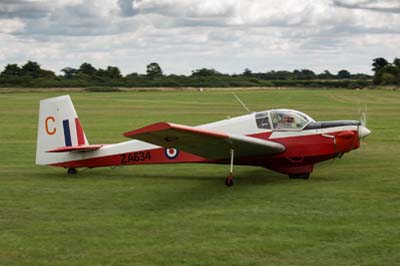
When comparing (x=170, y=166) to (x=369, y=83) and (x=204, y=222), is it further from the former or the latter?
(x=369, y=83)

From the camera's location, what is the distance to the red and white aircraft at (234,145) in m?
12.6

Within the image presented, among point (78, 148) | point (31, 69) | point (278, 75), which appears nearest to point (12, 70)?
point (31, 69)

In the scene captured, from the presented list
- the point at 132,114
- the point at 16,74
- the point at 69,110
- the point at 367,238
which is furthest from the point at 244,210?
the point at 16,74

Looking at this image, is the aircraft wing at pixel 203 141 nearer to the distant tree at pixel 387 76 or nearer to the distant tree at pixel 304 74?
the distant tree at pixel 387 76

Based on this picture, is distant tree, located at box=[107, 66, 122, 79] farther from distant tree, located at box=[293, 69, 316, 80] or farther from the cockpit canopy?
the cockpit canopy

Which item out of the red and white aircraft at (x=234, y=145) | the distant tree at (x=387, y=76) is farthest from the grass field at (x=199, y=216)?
the distant tree at (x=387, y=76)

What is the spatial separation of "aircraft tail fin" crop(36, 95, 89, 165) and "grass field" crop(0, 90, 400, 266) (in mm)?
531

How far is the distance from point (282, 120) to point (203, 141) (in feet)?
6.75

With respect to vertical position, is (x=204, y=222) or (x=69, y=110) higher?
(x=69, y=110)

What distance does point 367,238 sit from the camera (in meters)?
8.29

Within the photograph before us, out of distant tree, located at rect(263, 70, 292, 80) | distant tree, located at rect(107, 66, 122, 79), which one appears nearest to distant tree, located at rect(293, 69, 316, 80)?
distant tree, located at rect(263, 70, 292, 80)

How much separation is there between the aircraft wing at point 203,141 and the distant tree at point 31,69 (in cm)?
9548

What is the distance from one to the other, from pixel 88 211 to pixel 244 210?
7.55 ft

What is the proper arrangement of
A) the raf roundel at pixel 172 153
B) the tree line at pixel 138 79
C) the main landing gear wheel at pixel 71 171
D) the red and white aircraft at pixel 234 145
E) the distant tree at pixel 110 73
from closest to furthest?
the red and white aircraft at pixel 234 145
the raf roundel at pixel 172 153
the main landing gear wheel at pixel 71 171
the tree line at pixel 138 79
the distant tree at pixel 110 73
